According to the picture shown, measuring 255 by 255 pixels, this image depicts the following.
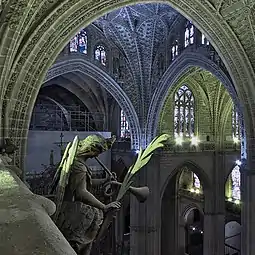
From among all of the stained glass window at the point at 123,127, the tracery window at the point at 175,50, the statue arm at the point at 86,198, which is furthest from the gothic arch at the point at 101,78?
the statue arm at the point at 86,198

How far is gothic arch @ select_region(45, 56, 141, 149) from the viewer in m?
14.0

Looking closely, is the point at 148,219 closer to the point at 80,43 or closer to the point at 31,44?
the point at 80,43

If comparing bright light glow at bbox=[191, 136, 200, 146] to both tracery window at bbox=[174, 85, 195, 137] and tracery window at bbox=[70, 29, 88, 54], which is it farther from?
tracery window at bbox=[70, 29, 88, 54]

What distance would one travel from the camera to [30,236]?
1128 mm

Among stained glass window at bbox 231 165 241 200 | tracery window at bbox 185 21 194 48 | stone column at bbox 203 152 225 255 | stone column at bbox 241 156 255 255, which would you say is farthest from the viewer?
stained glass window at bbox 231 165 241 200

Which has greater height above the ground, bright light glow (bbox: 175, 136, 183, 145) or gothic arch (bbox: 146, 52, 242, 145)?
gothic arch (bbox: 146, 52, 242, 145)

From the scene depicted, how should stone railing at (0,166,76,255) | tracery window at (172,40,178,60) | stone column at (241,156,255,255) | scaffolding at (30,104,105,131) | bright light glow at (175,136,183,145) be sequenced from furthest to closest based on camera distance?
scaffolding at (30,104,105,131) < bright light glow at (175,136,183,145) < tracery window at (172,40,178,60) < stone column at (241,156,255,255) < stone railing at (0,166,76,255)

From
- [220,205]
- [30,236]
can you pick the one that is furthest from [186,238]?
[30,236]

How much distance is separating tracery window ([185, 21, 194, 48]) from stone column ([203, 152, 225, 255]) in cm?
628

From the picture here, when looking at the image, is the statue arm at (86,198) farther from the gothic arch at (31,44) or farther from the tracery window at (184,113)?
the tracery window at (184,113)


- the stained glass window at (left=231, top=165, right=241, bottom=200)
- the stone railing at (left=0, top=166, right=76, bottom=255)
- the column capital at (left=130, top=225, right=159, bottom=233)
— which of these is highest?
the stone railing at (left=0, top=166, right=76, bottom=255)

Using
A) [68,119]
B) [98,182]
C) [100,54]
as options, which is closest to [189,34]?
[100,54]

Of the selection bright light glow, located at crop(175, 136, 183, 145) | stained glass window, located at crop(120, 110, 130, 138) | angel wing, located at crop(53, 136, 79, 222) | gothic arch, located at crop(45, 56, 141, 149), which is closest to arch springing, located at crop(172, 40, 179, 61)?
gothic arch, located at crop(45, 56, 141, 149)

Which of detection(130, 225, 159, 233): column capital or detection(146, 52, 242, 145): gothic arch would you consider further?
detection(130, 225, 159, 233): column capital
